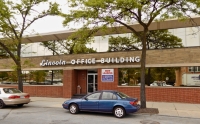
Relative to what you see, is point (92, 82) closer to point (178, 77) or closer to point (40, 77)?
point (40, 77)

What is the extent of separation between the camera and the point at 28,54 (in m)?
25.2

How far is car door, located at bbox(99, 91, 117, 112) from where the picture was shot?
10902mm

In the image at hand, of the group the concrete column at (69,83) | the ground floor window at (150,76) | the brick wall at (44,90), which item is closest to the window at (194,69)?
the ground floor window at (150,76)

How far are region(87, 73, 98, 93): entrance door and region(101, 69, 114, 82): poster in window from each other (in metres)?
1.85

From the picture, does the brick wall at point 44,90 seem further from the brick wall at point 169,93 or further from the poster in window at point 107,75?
the brick wall at point 169,93

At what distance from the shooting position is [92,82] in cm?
2083

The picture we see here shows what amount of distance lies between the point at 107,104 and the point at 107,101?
15cm

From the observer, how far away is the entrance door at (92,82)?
814 inches

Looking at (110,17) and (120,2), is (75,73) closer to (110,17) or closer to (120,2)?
(110,17)

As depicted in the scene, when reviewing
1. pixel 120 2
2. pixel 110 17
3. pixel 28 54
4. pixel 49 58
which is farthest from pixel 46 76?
pixel 120 2

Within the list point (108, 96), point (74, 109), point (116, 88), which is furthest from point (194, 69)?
point (74, 109)

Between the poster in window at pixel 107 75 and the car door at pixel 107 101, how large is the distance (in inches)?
290

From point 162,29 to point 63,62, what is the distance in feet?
30.8

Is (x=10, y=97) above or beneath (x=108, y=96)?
beneath
